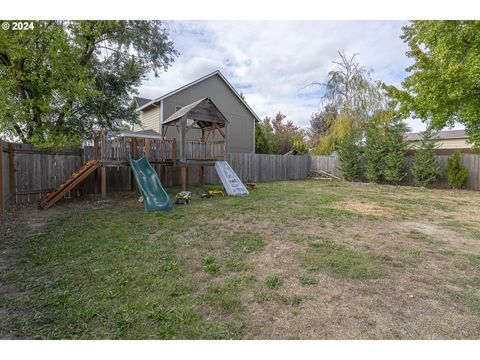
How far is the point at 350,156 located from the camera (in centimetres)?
1593

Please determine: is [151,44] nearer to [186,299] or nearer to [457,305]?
[186,299]

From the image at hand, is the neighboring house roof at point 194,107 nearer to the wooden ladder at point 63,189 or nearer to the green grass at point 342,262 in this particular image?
the wooden ladder at point 63,189

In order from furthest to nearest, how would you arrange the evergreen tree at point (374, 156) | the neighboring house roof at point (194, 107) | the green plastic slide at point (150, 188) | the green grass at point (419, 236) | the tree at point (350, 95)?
1. the tree at point (350, 95)
2. the evergreen tree at point (374, 156)
3. the neighboring house roof at point (194, 107)
4. the green plastic slide at point (150, 188)
5. the green grass at point (419, 236)

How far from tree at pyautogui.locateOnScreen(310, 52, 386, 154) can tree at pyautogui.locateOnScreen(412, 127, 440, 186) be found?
17.6 feet

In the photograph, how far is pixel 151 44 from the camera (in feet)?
39.0

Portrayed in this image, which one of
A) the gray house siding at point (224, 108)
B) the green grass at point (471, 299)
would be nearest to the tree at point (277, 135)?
the gray house siding at point (224, 108)

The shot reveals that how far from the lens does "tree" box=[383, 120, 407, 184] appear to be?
13.8 metres

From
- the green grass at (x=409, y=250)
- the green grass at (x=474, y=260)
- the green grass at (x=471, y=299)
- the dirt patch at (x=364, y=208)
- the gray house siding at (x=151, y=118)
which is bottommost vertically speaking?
the green grass at (x=471, y=299)

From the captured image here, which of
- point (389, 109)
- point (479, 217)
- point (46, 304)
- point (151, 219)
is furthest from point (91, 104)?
point (389, 109)

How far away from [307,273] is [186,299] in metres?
1.50

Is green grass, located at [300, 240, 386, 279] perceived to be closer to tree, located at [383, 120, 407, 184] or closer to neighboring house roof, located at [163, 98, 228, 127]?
neighboring house roof, located at [163, 98, 228, 127]

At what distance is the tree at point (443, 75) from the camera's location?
31.4 ft

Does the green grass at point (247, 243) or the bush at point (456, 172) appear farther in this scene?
the bush at point (456, 172)

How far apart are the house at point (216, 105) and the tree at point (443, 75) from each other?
9.29 m
